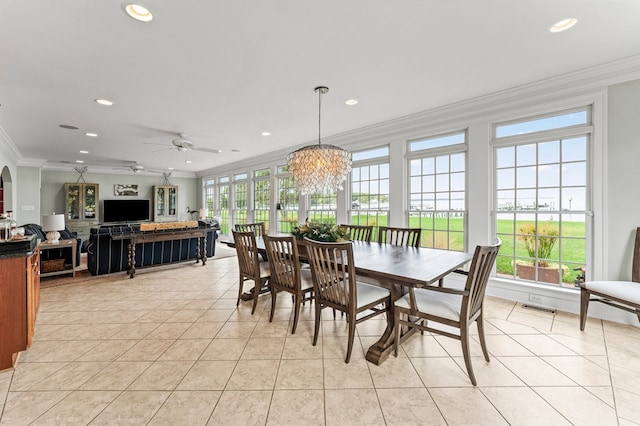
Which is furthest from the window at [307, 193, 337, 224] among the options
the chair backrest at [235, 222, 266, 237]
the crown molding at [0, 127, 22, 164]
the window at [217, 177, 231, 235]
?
the crown molding at [0, 127, 22, 164]

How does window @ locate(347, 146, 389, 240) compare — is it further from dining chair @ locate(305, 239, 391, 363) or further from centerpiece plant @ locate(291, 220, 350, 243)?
dining chair @ locate(305, 239, 391, 363)

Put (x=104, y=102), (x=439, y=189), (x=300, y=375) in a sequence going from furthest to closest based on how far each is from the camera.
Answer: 1. (x=439, y=189)
2. (x=104, y=102)
3. (x=300, y=375)

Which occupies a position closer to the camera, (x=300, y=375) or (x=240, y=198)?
(x=300, y=375)

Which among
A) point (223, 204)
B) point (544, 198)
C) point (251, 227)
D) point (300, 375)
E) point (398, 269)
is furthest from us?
point (223, 204)

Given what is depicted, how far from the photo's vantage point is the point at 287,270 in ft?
8.87

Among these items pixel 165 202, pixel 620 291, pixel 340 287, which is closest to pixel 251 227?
pixel 340 287

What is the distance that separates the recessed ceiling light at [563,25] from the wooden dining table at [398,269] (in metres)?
1.96

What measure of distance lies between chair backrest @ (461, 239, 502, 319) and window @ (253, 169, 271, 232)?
5.70m

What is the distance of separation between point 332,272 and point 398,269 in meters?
0.53

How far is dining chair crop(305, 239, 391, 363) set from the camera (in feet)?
6.81

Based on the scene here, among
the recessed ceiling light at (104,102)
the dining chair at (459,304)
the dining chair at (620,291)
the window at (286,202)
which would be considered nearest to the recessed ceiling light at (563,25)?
the dining chair at (459,304)

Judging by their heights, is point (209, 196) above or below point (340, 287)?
above

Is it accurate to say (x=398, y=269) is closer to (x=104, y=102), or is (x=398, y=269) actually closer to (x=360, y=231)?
(x=360, y=231)

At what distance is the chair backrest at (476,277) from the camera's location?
1787 millimetres
